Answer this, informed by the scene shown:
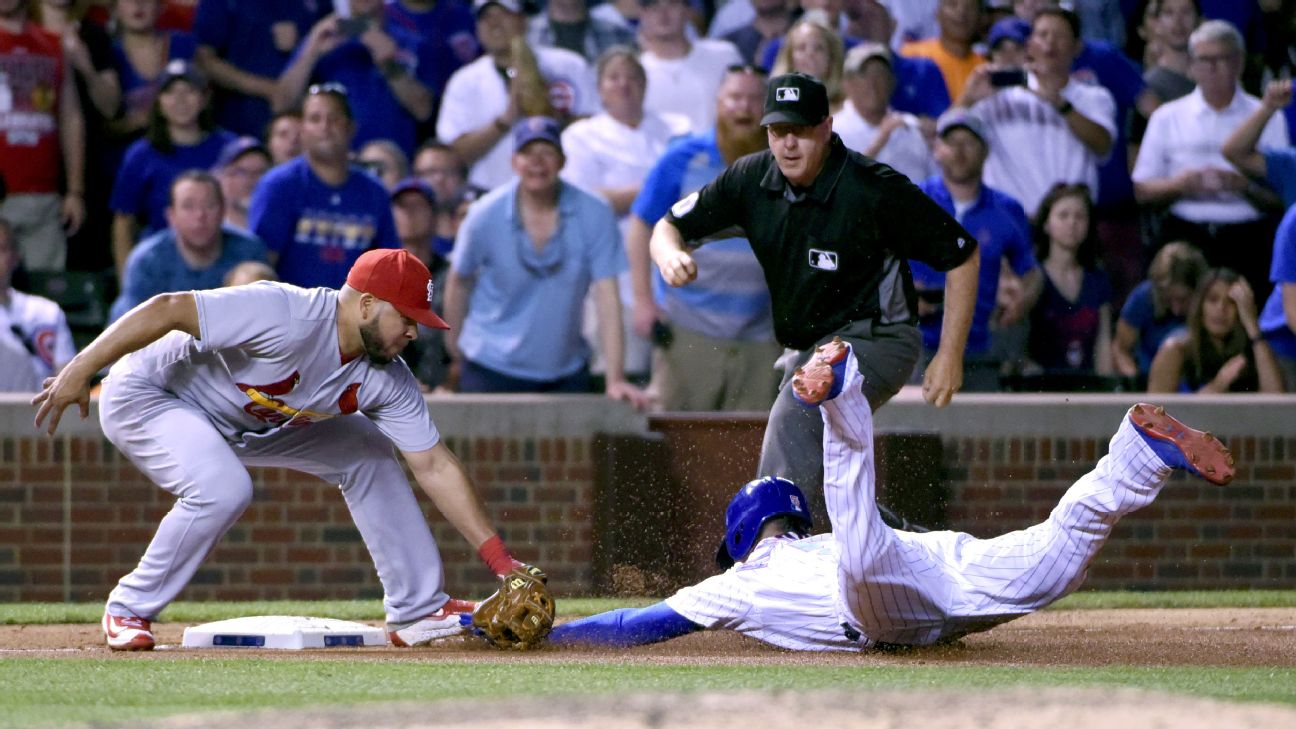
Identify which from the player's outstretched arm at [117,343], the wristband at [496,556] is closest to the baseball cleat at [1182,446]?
the wristband at [496,556]

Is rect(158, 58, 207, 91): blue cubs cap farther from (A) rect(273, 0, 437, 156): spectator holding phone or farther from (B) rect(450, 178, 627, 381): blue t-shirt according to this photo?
(B) rect(450, 178, 627, 381): blue t-shirt

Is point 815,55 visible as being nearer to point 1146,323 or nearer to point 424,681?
point 1146,323

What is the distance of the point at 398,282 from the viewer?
6.98 m

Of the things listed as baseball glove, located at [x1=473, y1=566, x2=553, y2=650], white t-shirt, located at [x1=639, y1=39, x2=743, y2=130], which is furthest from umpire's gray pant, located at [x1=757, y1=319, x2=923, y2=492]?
white t-shirt, located at [x1=639, y1=39, x2=743, y2=130]

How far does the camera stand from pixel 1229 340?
1080cm

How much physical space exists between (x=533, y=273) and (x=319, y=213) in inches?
50.0

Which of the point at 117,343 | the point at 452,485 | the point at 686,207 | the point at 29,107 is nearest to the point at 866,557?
the point at 452,485

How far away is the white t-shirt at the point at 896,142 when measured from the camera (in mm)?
10984

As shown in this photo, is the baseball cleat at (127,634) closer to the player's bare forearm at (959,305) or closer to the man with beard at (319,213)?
the player's bare forearm at (959,305)

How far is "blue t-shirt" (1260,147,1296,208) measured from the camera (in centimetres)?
1172

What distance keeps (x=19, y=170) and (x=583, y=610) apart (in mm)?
4573

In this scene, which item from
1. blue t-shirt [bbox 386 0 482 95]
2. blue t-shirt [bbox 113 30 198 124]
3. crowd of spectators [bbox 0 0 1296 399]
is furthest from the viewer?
blue t-shirt [bbox 386 0 482 95]

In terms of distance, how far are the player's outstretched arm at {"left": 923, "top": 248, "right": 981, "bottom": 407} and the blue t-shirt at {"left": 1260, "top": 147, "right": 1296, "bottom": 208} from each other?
493 centimetres

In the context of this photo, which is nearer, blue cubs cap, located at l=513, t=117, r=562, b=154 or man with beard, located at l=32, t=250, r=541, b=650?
man with beard, located at l=32, t=250, r=541, b=650
